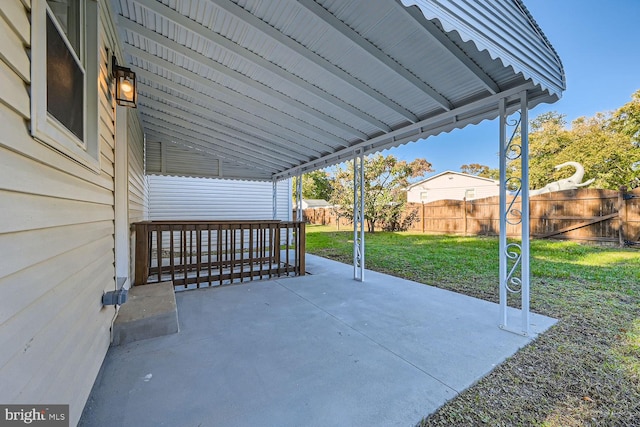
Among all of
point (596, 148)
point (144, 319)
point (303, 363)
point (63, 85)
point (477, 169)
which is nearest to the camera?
point (63, 85)

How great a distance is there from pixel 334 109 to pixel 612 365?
362 cm

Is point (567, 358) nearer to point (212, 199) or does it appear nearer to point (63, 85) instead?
point (63, 85)

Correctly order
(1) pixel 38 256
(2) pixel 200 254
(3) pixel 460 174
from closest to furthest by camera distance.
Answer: (1) pixel 38 256 < (2) pixel 200 254 < (3) pixel 460 174

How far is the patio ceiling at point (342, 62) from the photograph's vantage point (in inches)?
83.7

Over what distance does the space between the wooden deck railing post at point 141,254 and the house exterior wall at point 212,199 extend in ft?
12.8

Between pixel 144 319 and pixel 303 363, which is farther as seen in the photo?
pixel 144 319

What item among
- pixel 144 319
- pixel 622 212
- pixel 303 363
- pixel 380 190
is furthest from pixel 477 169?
pixel 144 319

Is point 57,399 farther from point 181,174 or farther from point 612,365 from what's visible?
point 181,174

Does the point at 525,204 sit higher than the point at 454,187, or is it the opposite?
the point at 454,187

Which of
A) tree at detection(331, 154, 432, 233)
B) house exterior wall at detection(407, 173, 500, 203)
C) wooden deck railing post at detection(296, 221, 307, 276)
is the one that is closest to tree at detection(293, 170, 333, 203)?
house exterior wall at detection(407, 173, 500, 203)

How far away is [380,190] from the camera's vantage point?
45.4 ft

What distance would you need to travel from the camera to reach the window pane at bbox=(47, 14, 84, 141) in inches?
49.5

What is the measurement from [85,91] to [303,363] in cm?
243

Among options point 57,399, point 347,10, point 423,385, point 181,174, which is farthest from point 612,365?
point 181,174
